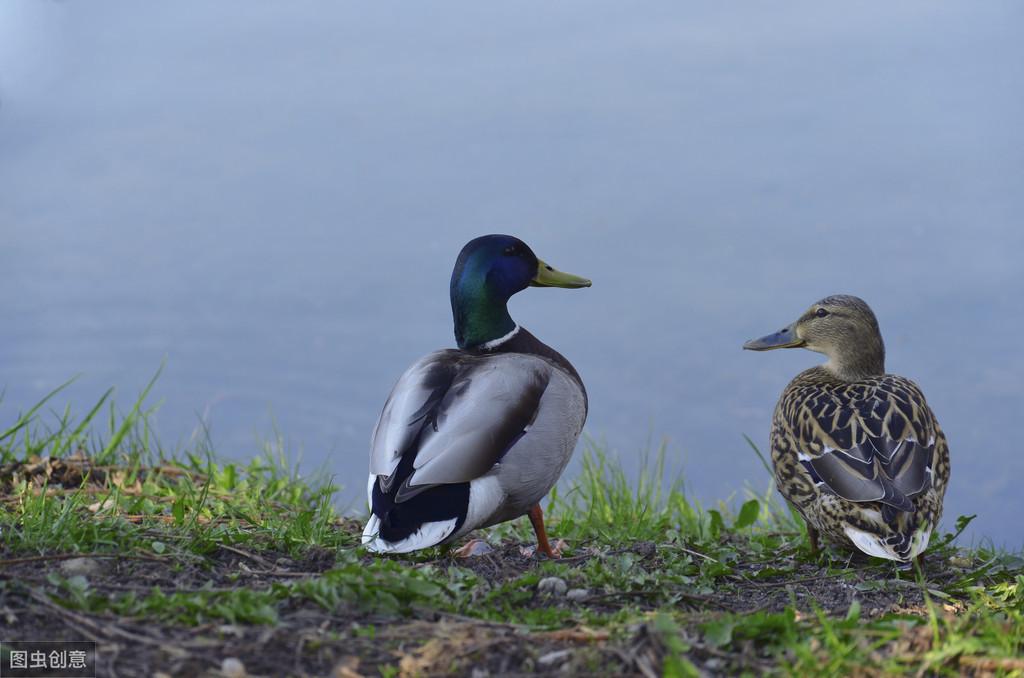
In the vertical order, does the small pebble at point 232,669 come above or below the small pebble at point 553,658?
above

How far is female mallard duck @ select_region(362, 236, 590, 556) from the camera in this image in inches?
200

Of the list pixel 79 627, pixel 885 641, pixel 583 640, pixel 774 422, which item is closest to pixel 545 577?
pixel 583 640

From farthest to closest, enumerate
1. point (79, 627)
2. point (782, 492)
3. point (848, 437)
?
point (782, 492)
point (848, 437)
point (79, 627)

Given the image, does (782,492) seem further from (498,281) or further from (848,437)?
(498,281)

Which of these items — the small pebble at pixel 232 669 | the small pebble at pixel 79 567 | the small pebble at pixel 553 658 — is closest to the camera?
the small pebble at pixel 232 669

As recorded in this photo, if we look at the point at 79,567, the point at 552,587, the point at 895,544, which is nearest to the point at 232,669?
the point at 79,567

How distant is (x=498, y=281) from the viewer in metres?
6.44

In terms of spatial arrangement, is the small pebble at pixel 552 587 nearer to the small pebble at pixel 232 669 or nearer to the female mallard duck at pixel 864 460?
the small pebble at pixel 232 669

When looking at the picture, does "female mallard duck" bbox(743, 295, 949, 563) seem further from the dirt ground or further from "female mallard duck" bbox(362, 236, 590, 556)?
the dirt ground

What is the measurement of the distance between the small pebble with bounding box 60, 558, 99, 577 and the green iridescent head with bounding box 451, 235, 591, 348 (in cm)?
247

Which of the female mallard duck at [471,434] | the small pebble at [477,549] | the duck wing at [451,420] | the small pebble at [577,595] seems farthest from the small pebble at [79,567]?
the small pebble at [577,595]

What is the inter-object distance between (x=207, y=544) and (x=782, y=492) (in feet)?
9.96

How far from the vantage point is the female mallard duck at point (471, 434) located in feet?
16.7

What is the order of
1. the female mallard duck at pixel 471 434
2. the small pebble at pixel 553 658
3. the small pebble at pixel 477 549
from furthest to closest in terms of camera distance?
the small pebble at pixel 477 549, the female mallard duck at pixel 471 434, the small pebble at pixel 553 658
